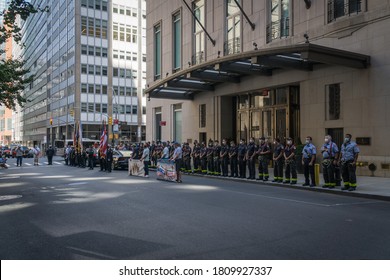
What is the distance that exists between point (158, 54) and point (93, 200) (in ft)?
85.5

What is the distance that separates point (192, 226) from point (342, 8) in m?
14.5

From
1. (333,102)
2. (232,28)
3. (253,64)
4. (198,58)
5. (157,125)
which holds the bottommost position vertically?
(157,125)

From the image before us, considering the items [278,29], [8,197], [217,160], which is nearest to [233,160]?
[217,160]

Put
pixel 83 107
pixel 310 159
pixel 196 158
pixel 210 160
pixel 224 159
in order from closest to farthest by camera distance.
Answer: pixel 310 159, pixel 224 159, pixel 210 160, pixel 196 158, pixel 83 107

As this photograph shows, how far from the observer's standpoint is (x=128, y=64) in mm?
73312

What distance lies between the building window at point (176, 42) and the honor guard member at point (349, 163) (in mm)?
20082

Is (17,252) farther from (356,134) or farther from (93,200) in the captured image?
(356,134)

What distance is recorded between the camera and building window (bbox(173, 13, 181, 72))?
3216cm

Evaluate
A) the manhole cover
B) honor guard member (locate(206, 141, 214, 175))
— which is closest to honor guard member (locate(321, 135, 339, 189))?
honor guard member (locate(206, 141, 214, 175))

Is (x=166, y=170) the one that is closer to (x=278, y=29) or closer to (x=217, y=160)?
(x=217, y=160)

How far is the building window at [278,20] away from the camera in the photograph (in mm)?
21328

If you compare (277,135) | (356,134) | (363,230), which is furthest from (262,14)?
(363,230)

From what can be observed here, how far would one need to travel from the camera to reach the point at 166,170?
18.2 metres

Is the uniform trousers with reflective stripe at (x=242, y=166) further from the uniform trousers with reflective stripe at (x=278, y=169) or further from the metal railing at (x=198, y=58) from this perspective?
the metal railing at (x=198, y=58)
